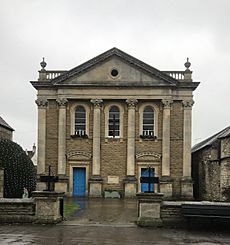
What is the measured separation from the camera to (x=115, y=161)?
36500 mm

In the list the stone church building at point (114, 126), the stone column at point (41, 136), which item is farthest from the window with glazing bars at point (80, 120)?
the stone column at point (41, 136)

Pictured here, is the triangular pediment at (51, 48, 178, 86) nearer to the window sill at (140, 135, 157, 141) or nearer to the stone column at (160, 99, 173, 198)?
the stone column at (160, 99, 173, 198)

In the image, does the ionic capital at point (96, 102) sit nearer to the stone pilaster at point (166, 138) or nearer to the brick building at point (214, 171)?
the stone pilaster at point (166, 138)

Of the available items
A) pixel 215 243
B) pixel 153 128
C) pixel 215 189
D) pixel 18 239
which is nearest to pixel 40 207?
pixel 18 239

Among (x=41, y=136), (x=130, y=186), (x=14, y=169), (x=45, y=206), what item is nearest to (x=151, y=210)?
(x=45, y=206)

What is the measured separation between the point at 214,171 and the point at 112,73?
36.1ft

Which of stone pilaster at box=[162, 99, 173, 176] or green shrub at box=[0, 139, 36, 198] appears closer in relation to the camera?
green shrub at box=[0, 139, 36, 198]

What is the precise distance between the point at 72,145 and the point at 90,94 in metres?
4.28

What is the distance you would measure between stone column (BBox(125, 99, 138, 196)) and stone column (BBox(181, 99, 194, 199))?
3.85 m

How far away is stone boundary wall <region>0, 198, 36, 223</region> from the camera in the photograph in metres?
15.5

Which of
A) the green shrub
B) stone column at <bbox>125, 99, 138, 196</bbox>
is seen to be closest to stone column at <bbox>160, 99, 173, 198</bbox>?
stone column at <bbox>125, 99, 138, 196</bbox>

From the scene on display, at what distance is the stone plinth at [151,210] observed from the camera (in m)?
15.1

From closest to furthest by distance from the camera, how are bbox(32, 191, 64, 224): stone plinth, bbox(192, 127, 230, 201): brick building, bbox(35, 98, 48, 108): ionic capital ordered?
bbox(32, 191, 64, 224): stone plinth → bbox(192, 127, 230, 201): brick building → bbox(35, 98, 48, 108): ionic capital

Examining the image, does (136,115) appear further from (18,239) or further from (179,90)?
(18,239)
